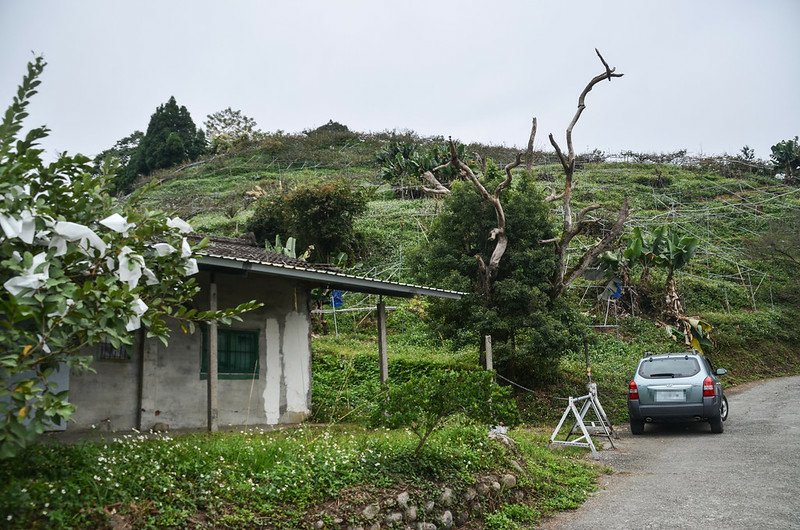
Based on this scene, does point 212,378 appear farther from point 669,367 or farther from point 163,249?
point 669,367

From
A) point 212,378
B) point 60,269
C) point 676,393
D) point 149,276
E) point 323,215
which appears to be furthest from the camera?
point 323,215

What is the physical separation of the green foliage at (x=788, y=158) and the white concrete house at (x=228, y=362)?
40541 mm

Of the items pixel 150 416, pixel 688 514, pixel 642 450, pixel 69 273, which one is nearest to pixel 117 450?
pixel 69 273

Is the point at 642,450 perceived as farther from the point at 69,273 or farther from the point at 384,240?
the point at 384,240

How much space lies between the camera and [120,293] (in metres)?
5.68

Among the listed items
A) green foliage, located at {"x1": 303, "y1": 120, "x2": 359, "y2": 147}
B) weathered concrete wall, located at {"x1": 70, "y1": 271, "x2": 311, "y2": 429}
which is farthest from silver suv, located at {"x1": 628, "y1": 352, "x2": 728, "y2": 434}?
green foliage, located at {"x1": 303, "y1": 120, "x2": 359, "y2": 147}

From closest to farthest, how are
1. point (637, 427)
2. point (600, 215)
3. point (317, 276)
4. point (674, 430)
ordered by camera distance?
1. point (317, 276)
2. point (637, 427)
3. point (674, 430)
4. point (600, 215)

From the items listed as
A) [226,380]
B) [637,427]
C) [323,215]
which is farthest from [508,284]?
[323,215]

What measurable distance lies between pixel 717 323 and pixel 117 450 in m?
23.8

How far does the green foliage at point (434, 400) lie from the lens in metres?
8.17

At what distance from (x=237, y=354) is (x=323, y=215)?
13.9 m

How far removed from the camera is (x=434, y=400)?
8289 mm

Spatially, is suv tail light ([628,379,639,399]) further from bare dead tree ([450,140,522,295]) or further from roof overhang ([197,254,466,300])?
bare dead tree ([450,140,522,295])

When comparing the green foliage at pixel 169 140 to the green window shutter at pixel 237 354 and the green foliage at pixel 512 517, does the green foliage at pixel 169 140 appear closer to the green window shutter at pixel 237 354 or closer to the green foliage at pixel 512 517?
the green window shutter at pixel 237 354
